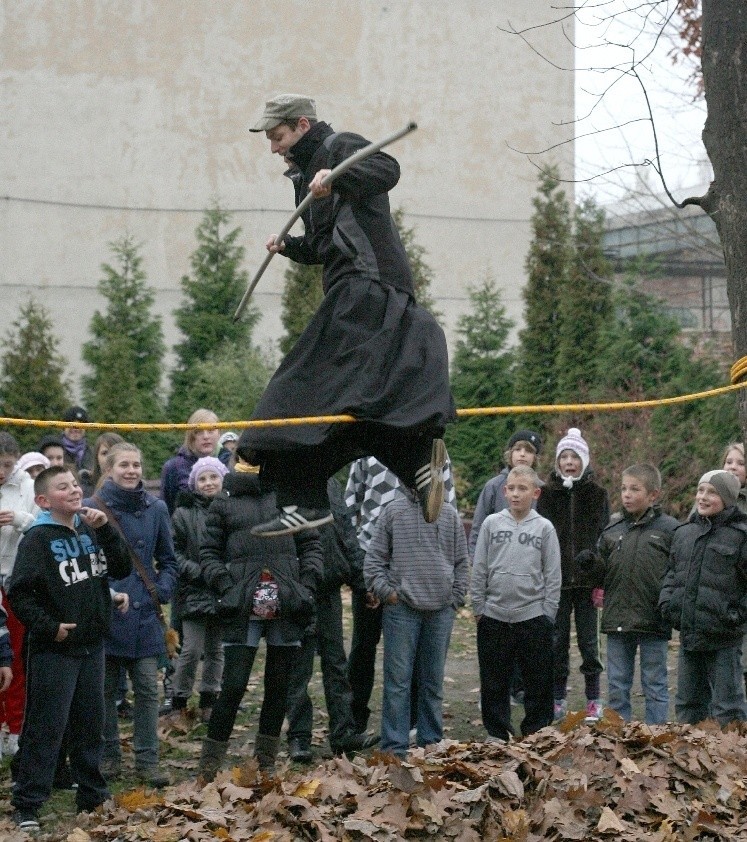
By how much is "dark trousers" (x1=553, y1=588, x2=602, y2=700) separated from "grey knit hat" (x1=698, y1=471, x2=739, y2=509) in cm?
157

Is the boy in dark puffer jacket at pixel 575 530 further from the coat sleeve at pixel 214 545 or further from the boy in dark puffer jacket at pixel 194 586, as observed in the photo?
the coat sleeve at pixel 214 545

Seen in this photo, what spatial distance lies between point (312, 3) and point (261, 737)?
62.8 ft

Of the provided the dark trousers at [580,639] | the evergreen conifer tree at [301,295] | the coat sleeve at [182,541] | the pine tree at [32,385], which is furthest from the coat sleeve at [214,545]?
the evergreen conifer tree at [301,295]

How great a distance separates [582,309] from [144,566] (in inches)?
454

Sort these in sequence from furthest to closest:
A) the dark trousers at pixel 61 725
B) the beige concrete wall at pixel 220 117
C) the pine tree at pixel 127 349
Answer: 1. the beige concrete wall at pixel 220 117
2. the pine tree at pixel 127 349
3. the dark trousers at pixel 61 725

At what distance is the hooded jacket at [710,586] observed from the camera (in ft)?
23.9

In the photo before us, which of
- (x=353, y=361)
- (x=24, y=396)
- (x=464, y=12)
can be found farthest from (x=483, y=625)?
(x=464, y=12)

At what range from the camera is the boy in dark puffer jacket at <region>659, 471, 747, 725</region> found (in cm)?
730

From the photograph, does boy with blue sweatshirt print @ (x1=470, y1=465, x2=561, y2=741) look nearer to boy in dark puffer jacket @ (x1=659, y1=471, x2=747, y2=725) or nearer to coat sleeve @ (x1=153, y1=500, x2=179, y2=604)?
boy in dark puffer jacket @ (x1=659, y1=471, x2=747, y2=725)

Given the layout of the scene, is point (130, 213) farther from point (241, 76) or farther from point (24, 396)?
point (24, 396)

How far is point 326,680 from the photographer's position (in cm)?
790

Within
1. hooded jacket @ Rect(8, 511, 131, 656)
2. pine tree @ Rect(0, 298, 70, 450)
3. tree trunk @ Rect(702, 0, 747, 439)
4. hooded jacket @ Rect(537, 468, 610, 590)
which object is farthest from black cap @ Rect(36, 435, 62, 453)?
pine tree @ Rect(0, 298, 70, 450)

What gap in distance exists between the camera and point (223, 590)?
712 centimetres

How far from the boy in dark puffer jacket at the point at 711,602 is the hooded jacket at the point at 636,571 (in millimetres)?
235
